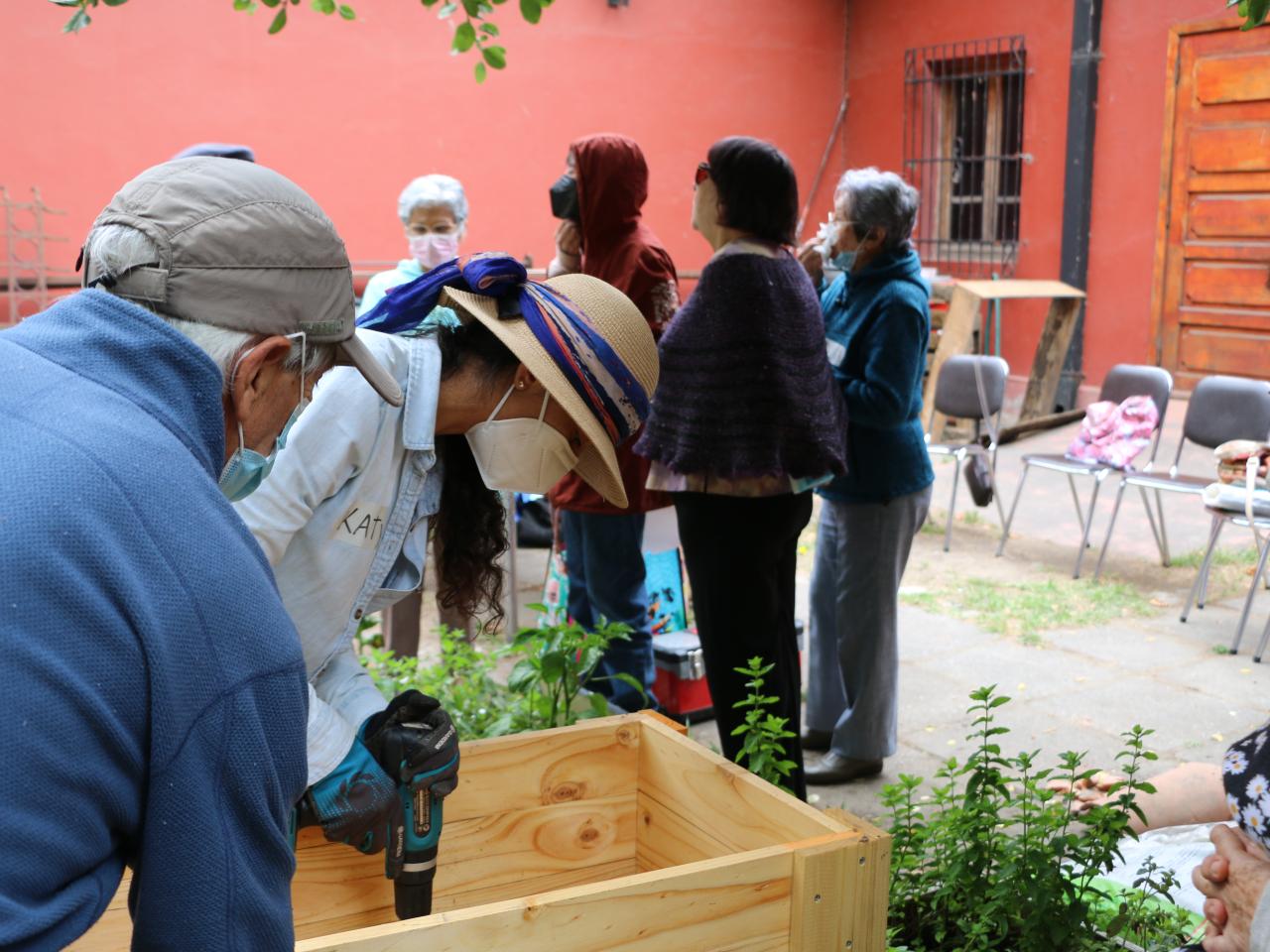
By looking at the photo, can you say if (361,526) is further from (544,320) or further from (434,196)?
(434,196)

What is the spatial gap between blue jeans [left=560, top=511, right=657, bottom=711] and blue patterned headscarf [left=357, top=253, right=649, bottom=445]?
185cm

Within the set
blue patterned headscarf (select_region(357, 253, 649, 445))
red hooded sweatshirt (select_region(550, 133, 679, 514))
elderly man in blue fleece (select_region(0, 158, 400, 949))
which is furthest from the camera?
red hooded sweatshirt (select_region(550, 133, 679, 514))

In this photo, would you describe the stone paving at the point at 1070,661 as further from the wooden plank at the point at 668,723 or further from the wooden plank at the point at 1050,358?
the wooden plank at the point at 1050,358

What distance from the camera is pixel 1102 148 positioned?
1024cm

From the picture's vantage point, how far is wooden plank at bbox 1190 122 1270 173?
9.14 metres

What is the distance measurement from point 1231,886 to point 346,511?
149 cm

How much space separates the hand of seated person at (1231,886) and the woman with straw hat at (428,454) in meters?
1.14

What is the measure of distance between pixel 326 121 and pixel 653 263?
231 inches

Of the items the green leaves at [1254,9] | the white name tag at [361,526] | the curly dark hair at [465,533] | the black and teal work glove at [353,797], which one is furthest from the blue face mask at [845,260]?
the black and teal work glove at [353,797]

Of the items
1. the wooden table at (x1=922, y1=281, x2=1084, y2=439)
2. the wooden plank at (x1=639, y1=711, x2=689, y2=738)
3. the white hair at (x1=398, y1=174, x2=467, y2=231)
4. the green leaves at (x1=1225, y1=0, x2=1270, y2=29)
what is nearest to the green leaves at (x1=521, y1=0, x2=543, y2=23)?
the green leaves at (x1=1225, y1=0, x2=1270, y2=29)

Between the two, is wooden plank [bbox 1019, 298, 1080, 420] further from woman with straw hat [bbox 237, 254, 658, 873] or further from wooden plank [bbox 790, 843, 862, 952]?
wooden plank [bbox 790, 843, 862, 952]

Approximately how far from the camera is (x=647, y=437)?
11.5ft

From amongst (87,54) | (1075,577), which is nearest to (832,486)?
(1075,577)

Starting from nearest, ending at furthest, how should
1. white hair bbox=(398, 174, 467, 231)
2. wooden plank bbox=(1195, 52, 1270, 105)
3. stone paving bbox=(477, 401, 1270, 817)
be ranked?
stone paving bbox=(477, 401, 1270, 817), white hair bbox=(398, 174, 467, 231), wooden plank bbox=(1195, 52, 1270, 105)
